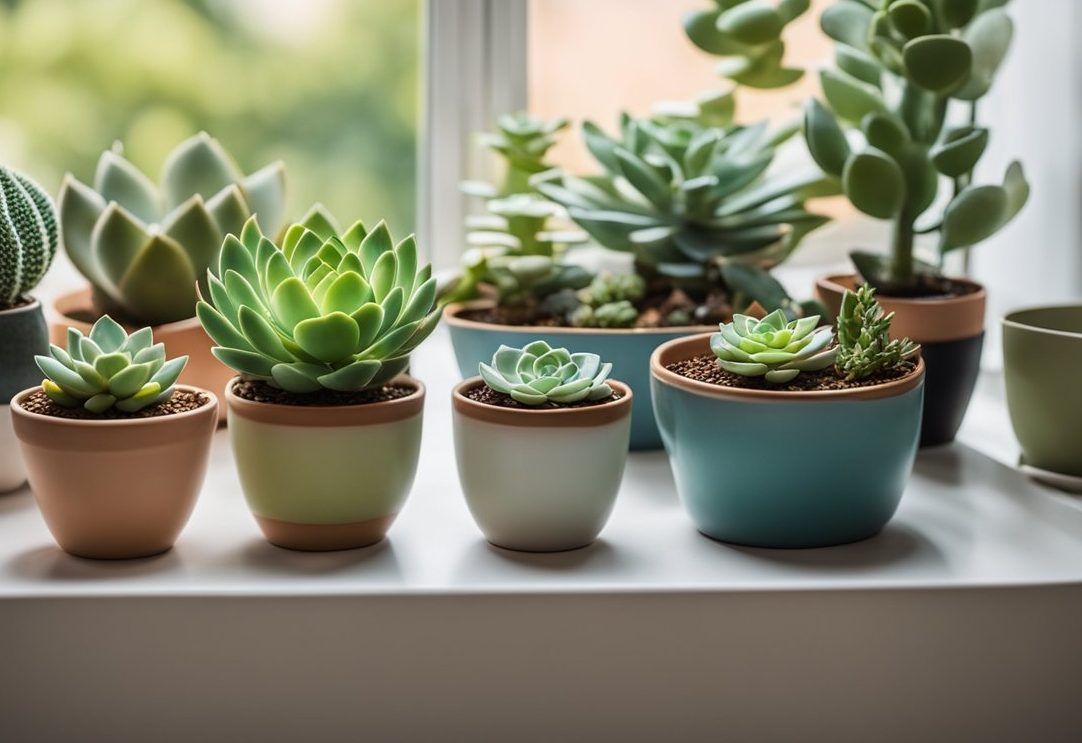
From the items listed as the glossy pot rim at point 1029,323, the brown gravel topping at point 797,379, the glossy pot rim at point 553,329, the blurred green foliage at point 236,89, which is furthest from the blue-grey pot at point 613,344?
the blurred green foliage at point 236,89

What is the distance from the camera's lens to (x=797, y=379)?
2.70 feet

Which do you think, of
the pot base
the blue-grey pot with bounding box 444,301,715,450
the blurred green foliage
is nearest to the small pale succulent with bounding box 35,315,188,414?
the pot base

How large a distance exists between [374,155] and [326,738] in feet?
4.64

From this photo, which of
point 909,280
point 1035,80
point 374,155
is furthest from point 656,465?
point 374,155

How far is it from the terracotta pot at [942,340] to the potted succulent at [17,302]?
0.59m

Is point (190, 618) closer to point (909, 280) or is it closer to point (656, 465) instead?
point (656, 465)

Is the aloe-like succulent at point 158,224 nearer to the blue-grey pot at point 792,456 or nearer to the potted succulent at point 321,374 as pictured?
the potted succulent at point 321,374

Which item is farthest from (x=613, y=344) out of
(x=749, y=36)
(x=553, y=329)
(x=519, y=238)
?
(x=749, y=36)

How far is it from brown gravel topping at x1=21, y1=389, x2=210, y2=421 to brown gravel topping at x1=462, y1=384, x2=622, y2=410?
0.56ft

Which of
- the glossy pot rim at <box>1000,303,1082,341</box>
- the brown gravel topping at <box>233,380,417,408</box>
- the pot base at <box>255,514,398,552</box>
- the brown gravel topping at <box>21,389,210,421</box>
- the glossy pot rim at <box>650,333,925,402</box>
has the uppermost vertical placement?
the glossy pot rim at <box>1000,303,1082,341</box>

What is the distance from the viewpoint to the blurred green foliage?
1.97 metres

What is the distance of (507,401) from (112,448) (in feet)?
0.77

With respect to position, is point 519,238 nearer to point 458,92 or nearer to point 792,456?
point 458,92

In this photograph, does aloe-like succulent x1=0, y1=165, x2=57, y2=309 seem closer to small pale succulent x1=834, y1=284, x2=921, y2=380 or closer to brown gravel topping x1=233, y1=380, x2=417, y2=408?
brown gravel topping x1=233, y1=380, x2=417, y2=408
